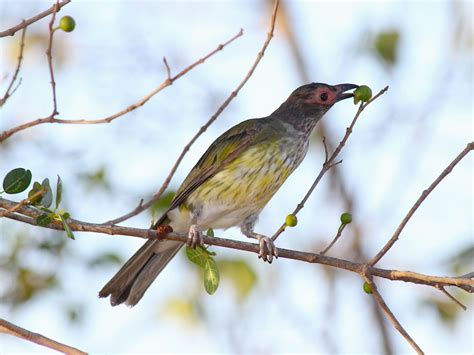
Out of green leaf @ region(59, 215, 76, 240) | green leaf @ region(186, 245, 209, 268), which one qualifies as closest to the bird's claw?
green leaf @ region(186, 245, 209, 268)

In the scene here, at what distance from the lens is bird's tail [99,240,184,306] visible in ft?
14.1

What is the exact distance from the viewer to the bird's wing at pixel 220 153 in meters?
4.68

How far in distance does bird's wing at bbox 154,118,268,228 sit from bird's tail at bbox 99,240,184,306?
16cm

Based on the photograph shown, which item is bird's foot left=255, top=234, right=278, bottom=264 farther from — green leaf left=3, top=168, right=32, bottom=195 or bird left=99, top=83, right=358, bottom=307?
green leaf left=3, top=168, right=32, bottom=195

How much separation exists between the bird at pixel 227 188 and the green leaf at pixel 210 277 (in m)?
0.72

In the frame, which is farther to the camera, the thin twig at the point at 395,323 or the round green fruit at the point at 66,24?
the round green fruit at the point at 66,24

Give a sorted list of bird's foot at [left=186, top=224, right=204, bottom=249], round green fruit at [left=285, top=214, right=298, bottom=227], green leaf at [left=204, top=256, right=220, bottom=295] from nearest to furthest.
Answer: round green fruit at [left=285, top=214, right=298, bottom=227] → green leaf at [left=204, top=256, right=220, bottom=295] → bird's foot at [left=186, top=224, right=204, bottom=249]

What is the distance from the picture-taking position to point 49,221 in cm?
311

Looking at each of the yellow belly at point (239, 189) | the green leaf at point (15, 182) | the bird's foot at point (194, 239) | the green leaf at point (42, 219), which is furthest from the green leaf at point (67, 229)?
the yellow belly at point (239, 189)

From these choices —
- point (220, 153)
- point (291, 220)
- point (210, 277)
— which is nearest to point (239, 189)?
point (220, 153)

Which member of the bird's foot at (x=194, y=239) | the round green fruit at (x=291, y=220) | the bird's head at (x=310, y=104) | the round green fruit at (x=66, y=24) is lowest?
the bird's foot at (x=194, y=239)

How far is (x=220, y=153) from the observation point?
4797 millimetres

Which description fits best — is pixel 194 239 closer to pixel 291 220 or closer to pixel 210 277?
pixel 210 277

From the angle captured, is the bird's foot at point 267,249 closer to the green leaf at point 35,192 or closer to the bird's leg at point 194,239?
the bird's leg at point 194,239
